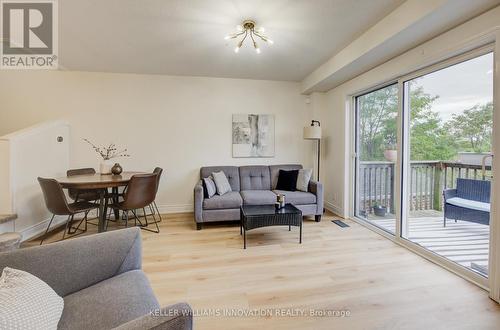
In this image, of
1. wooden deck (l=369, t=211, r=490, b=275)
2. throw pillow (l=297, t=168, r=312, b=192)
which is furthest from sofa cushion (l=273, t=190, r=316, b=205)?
wooden deck (l=369, t=211, r=490, b=275)

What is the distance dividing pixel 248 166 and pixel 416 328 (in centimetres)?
317

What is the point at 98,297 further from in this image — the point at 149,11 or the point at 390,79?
the point at 390,79

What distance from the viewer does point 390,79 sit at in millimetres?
2936

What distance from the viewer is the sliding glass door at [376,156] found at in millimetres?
3113

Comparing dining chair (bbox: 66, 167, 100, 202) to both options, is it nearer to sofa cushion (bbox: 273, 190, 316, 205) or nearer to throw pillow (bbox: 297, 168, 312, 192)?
sofa cushion (bbox: 273, 190, 316, 205)

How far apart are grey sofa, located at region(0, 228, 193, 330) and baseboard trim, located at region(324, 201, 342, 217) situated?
11.4ft

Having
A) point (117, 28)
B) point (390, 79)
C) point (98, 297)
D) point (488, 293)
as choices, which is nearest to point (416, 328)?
point (488, 293)

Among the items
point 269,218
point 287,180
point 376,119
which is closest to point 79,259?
point 269,218

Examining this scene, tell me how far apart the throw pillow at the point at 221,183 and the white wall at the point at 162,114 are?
550mm

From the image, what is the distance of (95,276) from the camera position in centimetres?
128

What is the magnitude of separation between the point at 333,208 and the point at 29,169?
4.73 metres

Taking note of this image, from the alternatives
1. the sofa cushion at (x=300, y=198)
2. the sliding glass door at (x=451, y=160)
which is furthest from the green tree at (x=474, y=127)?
the sofa cushion at (x=300, y=198)

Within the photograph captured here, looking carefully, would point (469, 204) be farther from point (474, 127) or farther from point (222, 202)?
point (222, 202)

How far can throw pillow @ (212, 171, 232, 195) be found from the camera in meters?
3.67
